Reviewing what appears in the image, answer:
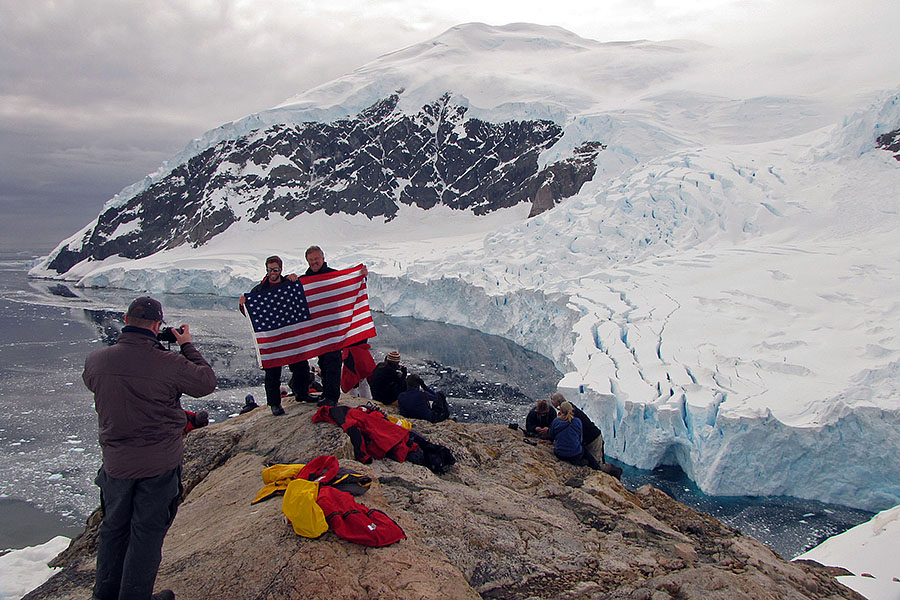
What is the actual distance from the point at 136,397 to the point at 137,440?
0.17m

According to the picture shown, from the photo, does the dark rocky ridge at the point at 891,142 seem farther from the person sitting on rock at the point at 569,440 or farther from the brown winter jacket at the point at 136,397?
Answer: the brown winter jacket at the point at 136,397

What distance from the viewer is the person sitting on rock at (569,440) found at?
4969 mm

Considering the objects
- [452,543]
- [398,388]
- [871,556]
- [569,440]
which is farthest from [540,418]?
[871,556]

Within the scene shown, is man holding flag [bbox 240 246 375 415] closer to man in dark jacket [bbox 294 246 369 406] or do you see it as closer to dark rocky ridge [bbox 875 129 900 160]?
man in dark jacket [bbox 294 246 369 406]

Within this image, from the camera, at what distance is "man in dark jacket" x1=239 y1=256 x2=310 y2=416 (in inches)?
175

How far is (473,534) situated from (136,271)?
40.2 meters

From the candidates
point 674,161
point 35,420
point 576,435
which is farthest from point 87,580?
point 674,161

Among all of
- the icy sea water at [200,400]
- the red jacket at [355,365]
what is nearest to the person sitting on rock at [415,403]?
the red jacket at [355,365]

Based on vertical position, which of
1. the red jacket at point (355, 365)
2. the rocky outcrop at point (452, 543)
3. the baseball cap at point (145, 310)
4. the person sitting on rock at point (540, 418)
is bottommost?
the person sitting on rock at point (540, 418)

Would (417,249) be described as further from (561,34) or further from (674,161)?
(561,34)

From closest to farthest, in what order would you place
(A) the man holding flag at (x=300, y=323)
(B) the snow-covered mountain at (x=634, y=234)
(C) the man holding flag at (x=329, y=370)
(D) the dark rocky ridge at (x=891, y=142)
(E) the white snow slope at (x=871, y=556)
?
1. (E) the white snow slope at (x=871, y=556)
2. (C) the man holding flag at (x=329, y=370)
3. (A) the man holding flag at (x=300, y=323)
4. (B) the snow-covered mountain at (x=634, y=234)
5. (D) the dark rocky ridge at (x=891, y=142)

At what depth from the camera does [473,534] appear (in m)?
3.13

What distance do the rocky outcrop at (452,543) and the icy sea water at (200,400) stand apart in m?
4.42

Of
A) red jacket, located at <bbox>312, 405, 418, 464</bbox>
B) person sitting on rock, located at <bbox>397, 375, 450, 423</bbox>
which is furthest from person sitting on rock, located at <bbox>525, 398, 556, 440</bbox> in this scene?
red jacket, located at <bbox>312, 405, 418, 464</bbox>
